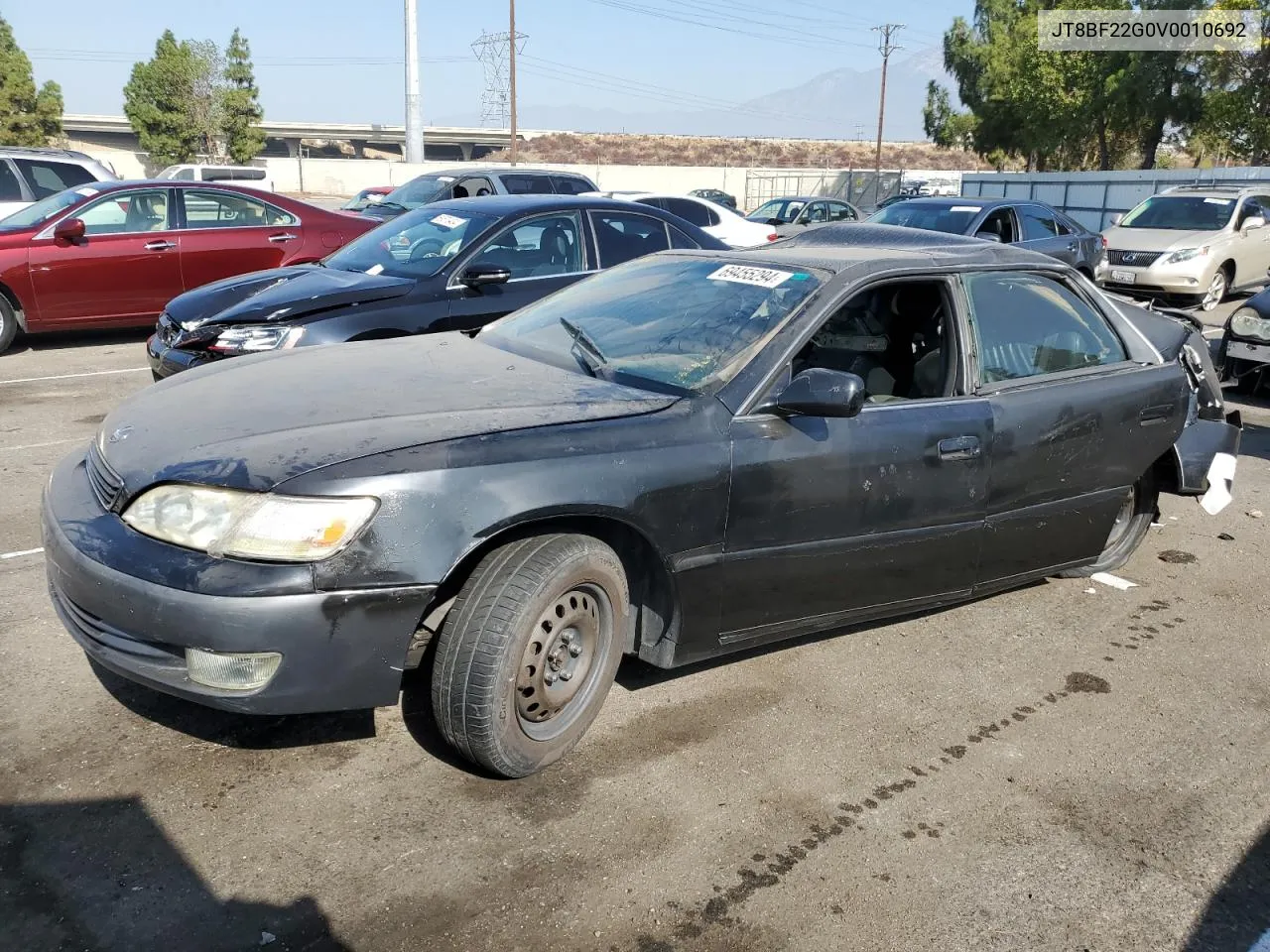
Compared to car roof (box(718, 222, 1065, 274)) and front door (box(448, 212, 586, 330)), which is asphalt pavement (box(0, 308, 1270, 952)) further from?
front door (box(448, 212, 586, 330))

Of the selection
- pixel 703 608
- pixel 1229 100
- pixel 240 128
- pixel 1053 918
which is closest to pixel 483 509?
pixel 703 608

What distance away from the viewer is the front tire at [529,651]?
2.85 meters

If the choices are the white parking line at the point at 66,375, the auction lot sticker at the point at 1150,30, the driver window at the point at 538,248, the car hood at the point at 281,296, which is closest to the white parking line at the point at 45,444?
the car hood at the point at 281,296

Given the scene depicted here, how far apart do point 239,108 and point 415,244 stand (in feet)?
173

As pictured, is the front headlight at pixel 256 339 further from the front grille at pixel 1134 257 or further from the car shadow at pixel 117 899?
the front grille at pixel 1134 257

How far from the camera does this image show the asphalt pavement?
2.53 metres

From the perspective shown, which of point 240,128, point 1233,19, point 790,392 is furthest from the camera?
point 240,128

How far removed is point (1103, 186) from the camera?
28469 mm

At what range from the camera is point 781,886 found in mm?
2691

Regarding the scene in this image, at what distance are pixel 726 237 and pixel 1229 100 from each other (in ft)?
94.9

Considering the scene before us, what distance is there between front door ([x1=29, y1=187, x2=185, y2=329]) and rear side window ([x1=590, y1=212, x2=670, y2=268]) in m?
4.85

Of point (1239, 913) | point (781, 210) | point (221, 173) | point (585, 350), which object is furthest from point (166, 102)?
point (1239, 913)

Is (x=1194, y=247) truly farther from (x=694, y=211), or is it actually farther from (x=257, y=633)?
(x=257, y=633)

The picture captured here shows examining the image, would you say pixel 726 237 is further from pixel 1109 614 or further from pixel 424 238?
pixel 1109 614
